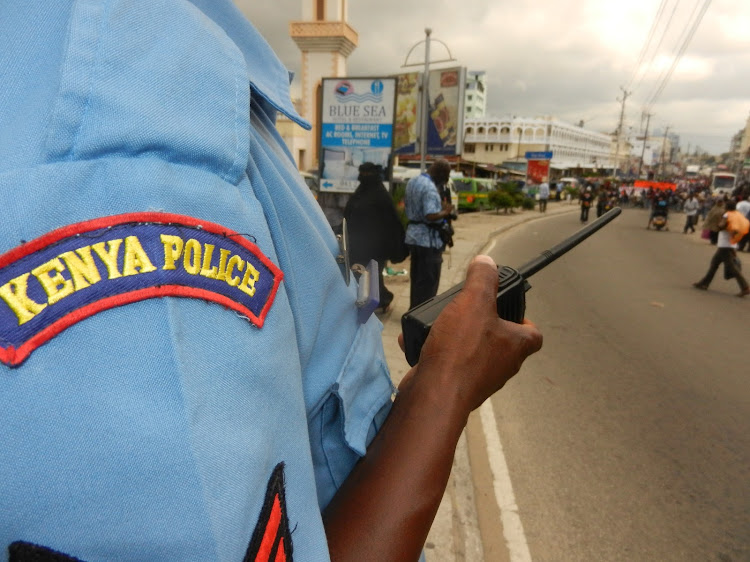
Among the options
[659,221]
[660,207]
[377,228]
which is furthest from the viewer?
[659,221]

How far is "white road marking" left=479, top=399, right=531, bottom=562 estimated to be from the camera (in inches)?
89.4

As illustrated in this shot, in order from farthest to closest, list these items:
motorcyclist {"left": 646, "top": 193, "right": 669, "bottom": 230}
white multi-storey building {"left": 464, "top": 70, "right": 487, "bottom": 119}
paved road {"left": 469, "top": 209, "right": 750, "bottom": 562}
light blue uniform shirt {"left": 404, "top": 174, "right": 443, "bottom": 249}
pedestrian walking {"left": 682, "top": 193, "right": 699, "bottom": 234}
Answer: white multi-storey building {"left": 464, "top": 70, "right": 487, "bottom": 119}, motorcyclist {"left": 646, "top": 193, "right": 669, "bottom": 230}, pedestrian walking {"left": 682, "top": 193, "right": 699, "bottom": 234}, light blue uniform shirt {"left": 404, "top": 174, "right": 443, "bottom": 249}, paved road {"left": 469, "top": 209, "right": 750, "bottom": 562}

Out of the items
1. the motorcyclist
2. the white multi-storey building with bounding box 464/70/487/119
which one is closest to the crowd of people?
the motorcyclist

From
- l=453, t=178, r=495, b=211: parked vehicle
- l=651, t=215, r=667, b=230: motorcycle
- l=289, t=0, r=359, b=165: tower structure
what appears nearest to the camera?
l=651, t=215, r=667, b=230: motorcycle

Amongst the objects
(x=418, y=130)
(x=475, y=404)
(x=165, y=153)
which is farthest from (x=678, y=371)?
(x=418, y=130)

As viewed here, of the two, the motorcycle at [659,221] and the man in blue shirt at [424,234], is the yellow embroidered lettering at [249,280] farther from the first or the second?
the motorcycle at [659,221]

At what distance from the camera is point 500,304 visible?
0.94m

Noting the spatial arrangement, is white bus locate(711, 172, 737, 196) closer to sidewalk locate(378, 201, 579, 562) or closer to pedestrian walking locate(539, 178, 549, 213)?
pedestrian walking locate(539, 178, 549, 213)

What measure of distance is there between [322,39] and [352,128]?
15.5 metres

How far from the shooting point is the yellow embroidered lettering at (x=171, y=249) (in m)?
0.36

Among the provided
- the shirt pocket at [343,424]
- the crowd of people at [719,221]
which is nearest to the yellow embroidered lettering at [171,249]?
the shirt pocket at [343,424]

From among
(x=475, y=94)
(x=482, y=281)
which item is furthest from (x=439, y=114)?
(x=475, y=94)

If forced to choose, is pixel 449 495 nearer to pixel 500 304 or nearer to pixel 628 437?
pixel 628 437

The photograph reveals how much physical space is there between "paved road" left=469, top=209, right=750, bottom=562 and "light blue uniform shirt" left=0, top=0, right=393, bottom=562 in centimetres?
225
